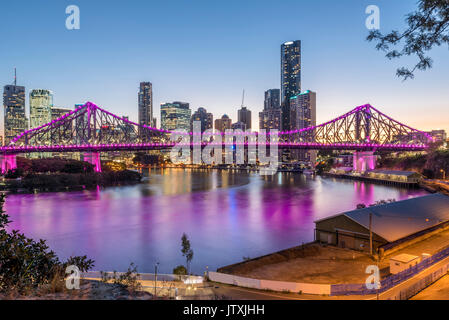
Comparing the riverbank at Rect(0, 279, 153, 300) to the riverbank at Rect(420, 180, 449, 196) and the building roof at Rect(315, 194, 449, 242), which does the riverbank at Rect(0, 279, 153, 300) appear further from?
the riverbank at Rect(420, 180, 449, 196)

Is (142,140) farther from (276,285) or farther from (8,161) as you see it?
(276,285)

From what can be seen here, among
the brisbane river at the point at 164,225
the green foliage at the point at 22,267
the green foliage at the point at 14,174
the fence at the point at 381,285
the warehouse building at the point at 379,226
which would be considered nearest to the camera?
the green foliage at the point at 22,267

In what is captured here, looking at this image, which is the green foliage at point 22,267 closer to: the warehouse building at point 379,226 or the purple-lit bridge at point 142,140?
the warehouse building at point 379,226

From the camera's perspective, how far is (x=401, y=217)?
1888 cm

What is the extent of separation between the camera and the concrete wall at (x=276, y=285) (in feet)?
34.8

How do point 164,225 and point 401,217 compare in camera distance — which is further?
point 164,225

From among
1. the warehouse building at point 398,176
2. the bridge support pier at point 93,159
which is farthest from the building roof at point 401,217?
the bridge support pier at point 93,159

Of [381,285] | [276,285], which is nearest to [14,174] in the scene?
[276,285]

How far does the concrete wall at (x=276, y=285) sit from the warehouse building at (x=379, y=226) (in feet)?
22.3

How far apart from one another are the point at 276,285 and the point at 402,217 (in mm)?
11685

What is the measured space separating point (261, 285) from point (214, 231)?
1549 centimetres

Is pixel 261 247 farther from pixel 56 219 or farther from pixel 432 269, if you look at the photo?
pixel 56 219

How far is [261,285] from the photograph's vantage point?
1138 centimetres
